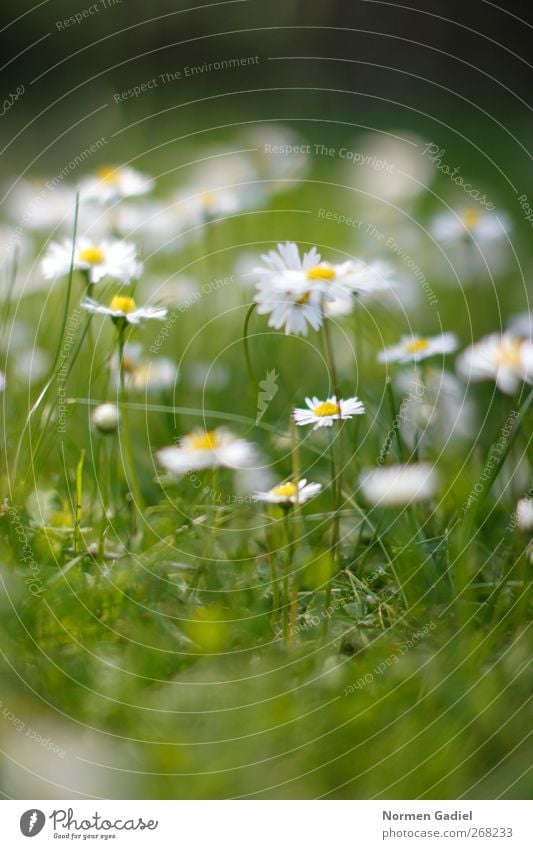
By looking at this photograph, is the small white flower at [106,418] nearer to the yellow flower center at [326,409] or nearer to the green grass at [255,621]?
the green grass at [255,621]

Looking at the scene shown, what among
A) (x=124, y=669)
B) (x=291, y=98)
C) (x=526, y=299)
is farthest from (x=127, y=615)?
(x=291, y=98)

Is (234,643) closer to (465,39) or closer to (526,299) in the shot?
(526,299)

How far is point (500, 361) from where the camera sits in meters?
0.78

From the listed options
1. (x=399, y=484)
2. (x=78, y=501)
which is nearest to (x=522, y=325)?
(x=399, y=484)

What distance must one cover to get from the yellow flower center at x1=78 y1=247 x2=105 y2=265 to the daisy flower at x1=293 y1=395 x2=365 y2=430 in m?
0.23

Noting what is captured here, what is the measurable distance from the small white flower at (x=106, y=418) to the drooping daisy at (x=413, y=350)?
273mm

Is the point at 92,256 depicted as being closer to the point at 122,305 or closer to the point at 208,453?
the point at 122,305

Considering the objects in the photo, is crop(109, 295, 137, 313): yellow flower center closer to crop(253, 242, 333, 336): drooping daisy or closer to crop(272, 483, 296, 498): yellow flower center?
crop(253, 242, 333, 336): drooping daisy

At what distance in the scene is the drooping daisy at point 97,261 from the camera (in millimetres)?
792

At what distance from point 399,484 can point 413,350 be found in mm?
171

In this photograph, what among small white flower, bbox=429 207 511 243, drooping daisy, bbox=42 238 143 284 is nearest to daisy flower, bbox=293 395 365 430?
drooping daisy, bbox=42 238 143 284

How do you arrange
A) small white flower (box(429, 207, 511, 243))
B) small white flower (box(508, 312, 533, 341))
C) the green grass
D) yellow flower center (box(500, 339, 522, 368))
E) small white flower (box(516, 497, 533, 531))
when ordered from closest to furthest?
the green grass
small white flower (box(516, 497, 533, 531))
yellow flower center (box(500, 339, 522, 368))
small white flower (box(508, 312, 533, 341))
small white flower (box(429, 207, 511, 243))

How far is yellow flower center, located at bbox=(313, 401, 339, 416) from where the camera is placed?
28.6 inches

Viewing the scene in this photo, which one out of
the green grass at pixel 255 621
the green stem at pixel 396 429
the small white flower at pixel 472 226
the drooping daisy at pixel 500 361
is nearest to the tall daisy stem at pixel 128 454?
the green grass at pixel 255 621
